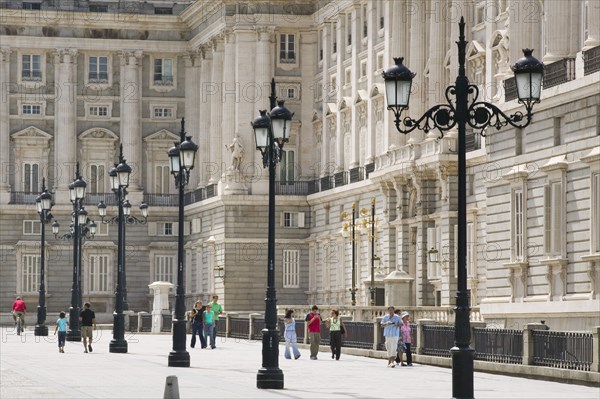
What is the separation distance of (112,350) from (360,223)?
29073 mm

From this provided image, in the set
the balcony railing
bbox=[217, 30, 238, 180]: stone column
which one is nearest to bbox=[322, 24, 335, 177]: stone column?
bbox=[217, 30, 238, 180]: stone column

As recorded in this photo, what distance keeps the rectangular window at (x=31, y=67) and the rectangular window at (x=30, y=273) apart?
1073cm

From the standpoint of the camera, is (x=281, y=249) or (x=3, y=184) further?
(x=3, y=184)

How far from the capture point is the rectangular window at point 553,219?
158 feet

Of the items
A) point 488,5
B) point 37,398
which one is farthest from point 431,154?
point 37,398

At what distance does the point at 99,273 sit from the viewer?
113812 millimetres

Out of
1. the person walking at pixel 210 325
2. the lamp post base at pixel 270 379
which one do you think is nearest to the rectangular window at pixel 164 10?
the person walking at pixel 210 325

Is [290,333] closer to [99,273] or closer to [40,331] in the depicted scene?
[40,331]

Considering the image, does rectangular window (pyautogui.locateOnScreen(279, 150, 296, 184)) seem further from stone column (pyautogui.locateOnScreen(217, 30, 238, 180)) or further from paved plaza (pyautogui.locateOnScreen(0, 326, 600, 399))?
paved plaza (pyautogui.locateOnScreen(0, 326, 600, 399))

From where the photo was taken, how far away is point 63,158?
11162cm

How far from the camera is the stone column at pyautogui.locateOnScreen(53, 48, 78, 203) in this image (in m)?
112

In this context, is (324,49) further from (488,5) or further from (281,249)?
(488,5)

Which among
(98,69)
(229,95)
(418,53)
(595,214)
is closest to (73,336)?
(418,53)

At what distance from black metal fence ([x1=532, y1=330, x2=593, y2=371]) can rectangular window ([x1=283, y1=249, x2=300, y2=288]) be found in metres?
59.3
